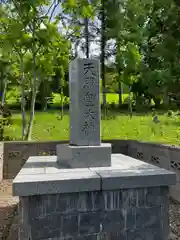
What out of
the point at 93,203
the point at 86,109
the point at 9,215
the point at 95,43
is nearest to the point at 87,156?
the point at 86,109

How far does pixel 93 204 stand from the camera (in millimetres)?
3631

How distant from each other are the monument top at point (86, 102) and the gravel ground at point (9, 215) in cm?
158

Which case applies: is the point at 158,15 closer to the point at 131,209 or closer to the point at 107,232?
the point at 131,209

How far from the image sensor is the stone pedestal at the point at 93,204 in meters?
3.48

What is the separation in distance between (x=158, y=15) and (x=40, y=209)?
259cm

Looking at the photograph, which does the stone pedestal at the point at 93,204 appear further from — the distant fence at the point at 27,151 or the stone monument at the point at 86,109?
the distant fence at the point at 27,151

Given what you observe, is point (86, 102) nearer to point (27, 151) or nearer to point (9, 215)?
point (9, 215)

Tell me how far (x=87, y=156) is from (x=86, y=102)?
80 centimetres

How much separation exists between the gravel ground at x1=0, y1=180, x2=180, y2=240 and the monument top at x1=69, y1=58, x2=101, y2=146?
62.1 inches

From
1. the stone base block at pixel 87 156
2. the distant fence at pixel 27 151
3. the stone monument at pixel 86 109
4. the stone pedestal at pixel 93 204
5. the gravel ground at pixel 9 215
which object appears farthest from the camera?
the distant fence at pixel 27 151

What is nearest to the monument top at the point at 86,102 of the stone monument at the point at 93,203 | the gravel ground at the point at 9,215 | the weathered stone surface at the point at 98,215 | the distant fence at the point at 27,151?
the stone monument at the point at 93,203

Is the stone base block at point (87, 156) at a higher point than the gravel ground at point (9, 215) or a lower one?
higher

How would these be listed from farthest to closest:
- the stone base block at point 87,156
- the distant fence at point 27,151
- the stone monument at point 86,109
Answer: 1. the distant fence at point 27,151
2. the stone monument at point 86,109
3. the stone base block at point 87,156

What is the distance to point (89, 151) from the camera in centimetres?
454
